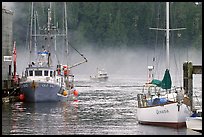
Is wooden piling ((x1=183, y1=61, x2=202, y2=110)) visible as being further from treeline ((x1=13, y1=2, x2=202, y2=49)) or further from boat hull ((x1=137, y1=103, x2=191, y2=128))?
treeline ((x1=13, y1=2, x2=202, y2=49))

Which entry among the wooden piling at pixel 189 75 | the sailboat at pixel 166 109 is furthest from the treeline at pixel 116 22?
the sailboat at pixel 166 109

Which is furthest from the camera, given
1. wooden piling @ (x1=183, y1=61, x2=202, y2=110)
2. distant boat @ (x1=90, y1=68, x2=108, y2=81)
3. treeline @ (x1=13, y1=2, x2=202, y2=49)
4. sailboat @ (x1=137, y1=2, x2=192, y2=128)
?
distant boat @ (x1=90, y1=68, x2=108, y2=81)

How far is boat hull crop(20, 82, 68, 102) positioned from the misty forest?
3789cm

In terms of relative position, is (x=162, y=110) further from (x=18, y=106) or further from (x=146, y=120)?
(x=18, y=106)

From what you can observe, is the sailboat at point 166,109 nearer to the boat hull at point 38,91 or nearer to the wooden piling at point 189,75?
the wooden piling at point 189,75

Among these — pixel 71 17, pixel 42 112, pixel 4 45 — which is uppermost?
pixel 71 17

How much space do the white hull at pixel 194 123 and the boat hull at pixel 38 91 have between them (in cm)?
2114

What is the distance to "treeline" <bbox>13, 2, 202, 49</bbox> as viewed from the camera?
3605 inches

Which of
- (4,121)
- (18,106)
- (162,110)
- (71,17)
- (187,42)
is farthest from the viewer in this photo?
(71,17)

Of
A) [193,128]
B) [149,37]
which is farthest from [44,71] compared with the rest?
[149,37]

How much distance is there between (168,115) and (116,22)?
103637 millimetres

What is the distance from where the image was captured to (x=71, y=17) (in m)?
114

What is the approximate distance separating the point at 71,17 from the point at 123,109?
2865 inches

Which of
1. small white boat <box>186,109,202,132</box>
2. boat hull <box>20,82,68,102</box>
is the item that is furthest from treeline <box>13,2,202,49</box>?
small white boat <box>186,109,202,132</box>
